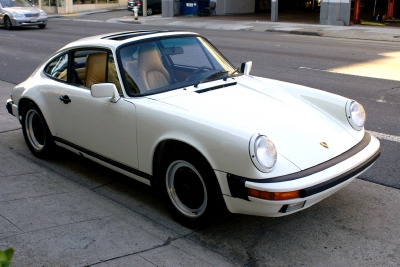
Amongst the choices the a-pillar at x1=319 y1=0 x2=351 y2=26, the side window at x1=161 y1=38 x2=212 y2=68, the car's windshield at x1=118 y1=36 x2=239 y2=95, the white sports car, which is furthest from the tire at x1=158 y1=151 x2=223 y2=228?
the a-pillar at x1=319 y1=0 x2=351 y2=26

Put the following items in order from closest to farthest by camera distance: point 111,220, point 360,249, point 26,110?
point 360,249
point 111,220
point 26,110

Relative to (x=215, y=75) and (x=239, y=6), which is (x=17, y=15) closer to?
(x=239, y=6)

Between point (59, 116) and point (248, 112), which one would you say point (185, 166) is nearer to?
point (248, 112)

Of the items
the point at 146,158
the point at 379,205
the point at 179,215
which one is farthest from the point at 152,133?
the point at 379,205

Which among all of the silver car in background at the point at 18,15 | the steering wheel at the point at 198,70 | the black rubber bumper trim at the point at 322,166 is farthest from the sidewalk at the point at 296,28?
the black rubber bumper trim at the point at 322,166

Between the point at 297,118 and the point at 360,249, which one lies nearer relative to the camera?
the point at 360,249

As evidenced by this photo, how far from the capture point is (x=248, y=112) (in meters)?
4.11

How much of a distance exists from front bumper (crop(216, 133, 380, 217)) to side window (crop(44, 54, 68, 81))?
8.45 ft

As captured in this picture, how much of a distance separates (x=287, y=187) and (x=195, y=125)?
34.3 inches

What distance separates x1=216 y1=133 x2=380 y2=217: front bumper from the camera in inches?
135

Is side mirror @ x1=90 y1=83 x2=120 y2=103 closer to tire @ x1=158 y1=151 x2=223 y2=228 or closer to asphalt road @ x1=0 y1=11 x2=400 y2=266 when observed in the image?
tire @ x1=158 y1=151 x2=223 y2=228

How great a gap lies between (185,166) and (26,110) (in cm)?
275

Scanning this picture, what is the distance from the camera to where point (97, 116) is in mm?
4672

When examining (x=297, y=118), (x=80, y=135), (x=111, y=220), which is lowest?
(x=111, y=220)
